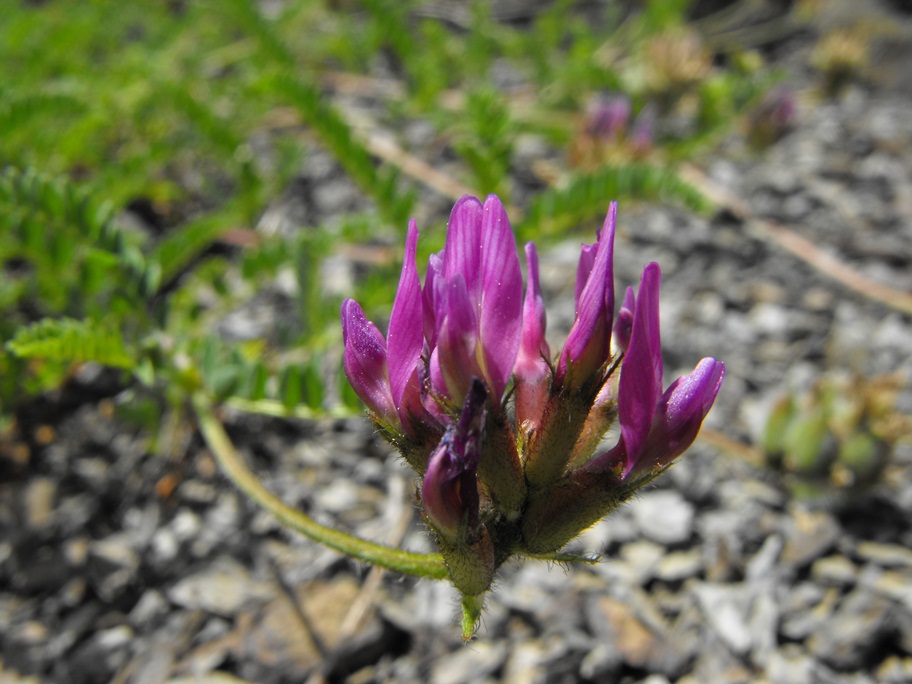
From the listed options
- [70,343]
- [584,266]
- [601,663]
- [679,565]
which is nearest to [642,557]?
[679,565]

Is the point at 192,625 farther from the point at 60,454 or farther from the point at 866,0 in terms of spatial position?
the point at 866,0

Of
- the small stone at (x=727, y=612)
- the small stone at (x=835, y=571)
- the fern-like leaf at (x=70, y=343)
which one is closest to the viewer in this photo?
the fern-like leaf at (x=70, y=343)

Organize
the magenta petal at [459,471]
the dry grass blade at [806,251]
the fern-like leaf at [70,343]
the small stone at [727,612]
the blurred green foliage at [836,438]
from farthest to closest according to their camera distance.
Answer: the dry grass blade at [806,251]
the blurred green foliage at [836,438]
the small stone at [727,612]
the fern-like leaf at [70,343]
the magenta petal at [459,471]

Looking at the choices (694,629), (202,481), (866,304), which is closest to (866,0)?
(866,304)

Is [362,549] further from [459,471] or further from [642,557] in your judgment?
[642,557]

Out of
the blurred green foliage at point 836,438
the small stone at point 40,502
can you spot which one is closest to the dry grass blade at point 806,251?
the blurred green foliage at point 836,438

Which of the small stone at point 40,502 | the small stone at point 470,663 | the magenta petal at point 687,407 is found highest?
the magenta petal at point 687,407

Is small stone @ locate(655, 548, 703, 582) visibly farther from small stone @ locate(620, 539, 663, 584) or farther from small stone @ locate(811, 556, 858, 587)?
small stone @ locate(811, 556, 858, 587)

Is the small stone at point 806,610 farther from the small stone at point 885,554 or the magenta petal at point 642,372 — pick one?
the magenta petal at point 642,372
